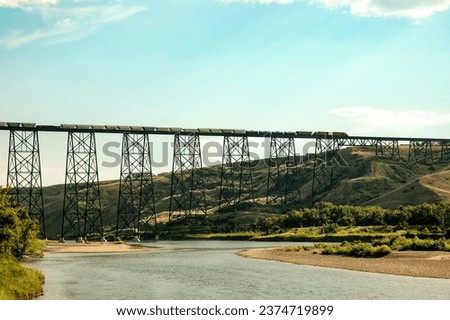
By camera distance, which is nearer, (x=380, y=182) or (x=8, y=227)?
(x=8, y=227)

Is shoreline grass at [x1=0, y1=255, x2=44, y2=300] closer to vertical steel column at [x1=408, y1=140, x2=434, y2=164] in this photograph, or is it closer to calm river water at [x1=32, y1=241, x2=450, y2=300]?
calm river water at [x1=32, y1=241, x2=450, y2=300]

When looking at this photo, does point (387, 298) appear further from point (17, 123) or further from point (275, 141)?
point (275, 141)

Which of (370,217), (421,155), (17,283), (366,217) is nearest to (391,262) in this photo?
(17,283)

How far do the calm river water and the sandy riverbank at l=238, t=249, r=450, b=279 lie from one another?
1.61 metres

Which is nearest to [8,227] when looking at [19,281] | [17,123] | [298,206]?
[19,281]

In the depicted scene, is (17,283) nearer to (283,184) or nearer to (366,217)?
(366,217)

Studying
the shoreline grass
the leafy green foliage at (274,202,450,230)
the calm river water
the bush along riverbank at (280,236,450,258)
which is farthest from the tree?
the leafy green foliage at (274,202,450,230)

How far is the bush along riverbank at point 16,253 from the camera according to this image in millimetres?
24984

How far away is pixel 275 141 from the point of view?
88875 mm

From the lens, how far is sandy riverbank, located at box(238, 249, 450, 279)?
110ft

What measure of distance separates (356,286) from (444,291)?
381 cm

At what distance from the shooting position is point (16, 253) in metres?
42.5

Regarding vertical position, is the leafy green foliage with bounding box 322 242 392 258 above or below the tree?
below

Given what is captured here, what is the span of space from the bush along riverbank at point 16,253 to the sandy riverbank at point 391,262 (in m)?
15.7
